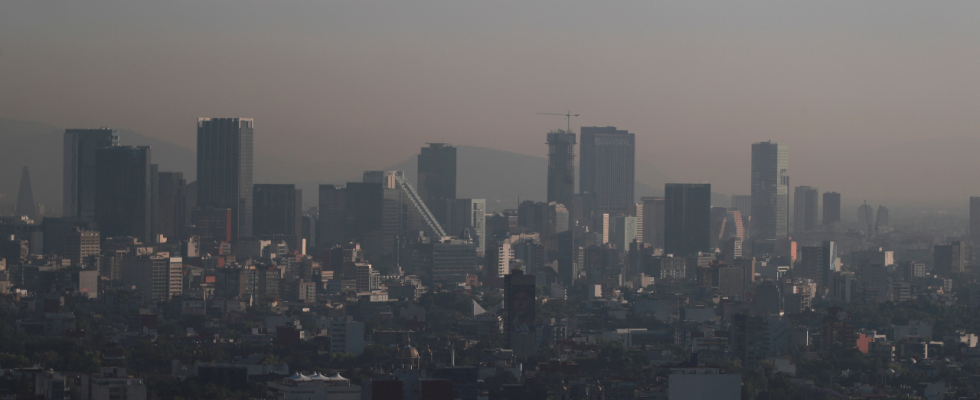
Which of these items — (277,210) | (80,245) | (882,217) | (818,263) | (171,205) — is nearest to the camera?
(80,245)

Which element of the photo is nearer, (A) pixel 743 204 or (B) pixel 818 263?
(B) pixel 818 263

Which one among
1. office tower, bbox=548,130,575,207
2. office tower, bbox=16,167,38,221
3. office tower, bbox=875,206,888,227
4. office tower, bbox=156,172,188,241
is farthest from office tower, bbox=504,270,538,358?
office tower, bbox=548,130,575,207

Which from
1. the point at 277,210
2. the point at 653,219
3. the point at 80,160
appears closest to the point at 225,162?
the point at 277,210

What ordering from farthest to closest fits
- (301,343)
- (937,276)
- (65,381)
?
(937,276)
(301,343)
(65,381)

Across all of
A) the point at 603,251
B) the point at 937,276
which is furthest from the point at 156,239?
the point at 937,276

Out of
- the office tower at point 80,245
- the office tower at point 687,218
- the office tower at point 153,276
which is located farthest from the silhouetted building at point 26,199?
the office tower at point 687,218

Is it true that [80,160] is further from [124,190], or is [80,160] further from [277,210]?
[277,210]

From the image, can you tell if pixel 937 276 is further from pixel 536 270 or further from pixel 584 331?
pixel 584 331
